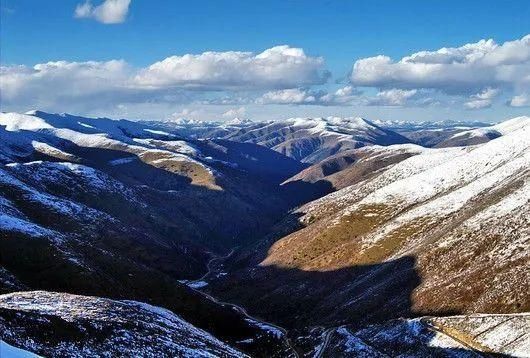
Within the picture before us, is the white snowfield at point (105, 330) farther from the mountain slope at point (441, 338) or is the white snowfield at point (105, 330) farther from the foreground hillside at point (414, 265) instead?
the foreground hillside at point (414, 265)

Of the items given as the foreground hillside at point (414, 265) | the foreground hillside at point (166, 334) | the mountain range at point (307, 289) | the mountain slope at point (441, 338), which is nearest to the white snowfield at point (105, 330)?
the foreground hillside at point (166, 334)

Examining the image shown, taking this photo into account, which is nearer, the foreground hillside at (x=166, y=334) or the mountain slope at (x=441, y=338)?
the foreground hillside at (x=166, y=334)

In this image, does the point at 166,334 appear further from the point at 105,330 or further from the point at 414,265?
the point at 414,265

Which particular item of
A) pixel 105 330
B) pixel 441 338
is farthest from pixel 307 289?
pixel 105 330

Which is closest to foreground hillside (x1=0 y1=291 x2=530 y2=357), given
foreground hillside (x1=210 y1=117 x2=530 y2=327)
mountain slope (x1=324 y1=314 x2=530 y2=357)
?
mountain slope (x1=324 y1=314 x2=530 y2=357)

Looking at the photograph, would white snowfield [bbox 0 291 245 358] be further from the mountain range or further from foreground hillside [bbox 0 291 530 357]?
the mountain range

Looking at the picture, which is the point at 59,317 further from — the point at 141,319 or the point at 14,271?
the point at 14,271
